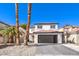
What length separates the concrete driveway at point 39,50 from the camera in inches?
352

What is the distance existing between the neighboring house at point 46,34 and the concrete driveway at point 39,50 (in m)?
0.25

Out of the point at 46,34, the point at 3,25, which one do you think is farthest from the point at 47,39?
Answer: the point at 3,25

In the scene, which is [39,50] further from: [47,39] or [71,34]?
[71,34]

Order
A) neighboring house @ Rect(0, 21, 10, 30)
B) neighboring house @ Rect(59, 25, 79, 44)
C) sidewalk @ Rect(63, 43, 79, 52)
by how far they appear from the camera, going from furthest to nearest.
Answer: neighboring house @ Rect(59, 25, 79, 44), sidewalk @ Rect(63, 43, 79, 52), neighboring house @ Rect(0, 21, 10, 30)

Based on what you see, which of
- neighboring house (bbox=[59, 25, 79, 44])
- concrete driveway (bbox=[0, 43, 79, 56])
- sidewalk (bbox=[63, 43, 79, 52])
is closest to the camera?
concrete driveway (bbox=[0, 43, 79, 56])

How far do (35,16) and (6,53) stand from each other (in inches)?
70.9

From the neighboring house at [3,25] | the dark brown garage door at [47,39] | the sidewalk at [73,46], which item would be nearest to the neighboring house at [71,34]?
the sidewalk at [73,46]

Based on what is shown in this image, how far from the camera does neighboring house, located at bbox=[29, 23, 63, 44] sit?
30.6 ft

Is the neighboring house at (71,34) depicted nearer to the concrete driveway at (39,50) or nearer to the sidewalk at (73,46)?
the sidewalk at (73,46)

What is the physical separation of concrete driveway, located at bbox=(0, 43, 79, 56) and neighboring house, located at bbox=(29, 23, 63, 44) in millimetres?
253

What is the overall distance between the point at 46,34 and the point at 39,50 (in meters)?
0.75

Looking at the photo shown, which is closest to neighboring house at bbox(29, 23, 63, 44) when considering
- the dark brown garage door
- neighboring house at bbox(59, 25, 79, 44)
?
the dark brown garage door

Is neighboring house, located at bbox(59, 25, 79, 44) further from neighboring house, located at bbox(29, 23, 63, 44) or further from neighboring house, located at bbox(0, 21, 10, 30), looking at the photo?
neighboring house, located at bbox(0, 21, 10, 30)

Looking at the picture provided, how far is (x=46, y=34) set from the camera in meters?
9.48
